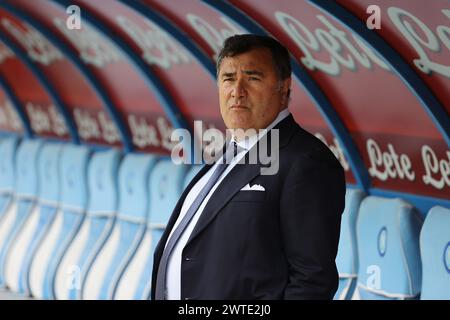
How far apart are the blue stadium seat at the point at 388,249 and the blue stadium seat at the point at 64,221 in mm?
3715

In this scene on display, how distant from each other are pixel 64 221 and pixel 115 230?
92cm

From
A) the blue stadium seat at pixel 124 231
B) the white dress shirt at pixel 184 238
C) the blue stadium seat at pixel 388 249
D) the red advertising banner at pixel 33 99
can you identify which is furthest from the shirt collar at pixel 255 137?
the red advertising banner at pixel 33 99

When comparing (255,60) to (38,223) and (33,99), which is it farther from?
(33,99)

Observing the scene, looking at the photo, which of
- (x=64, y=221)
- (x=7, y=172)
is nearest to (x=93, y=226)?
(x=64, y=221)

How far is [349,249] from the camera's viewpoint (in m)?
4.95

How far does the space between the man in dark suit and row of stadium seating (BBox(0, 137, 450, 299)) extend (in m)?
1.62

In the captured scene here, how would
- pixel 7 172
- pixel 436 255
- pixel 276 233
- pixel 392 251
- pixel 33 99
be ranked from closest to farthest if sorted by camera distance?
pixel 276 233, pixel 436 255, pixel 392 251, pixel 7 172, pixel 33 99

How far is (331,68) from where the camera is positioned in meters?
5.38

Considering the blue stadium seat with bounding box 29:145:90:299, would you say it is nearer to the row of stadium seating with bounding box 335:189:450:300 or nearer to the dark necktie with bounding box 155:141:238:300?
the row of stadium seating with bounding box 335:189:450:300

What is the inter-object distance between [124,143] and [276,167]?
5.45 meters

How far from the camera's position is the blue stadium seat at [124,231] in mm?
7078

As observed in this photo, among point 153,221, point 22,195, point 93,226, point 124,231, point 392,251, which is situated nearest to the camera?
point 392,251

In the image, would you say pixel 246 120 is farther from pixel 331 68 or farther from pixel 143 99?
pixel 143 99

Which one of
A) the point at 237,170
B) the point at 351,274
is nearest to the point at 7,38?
the point at 351,274
